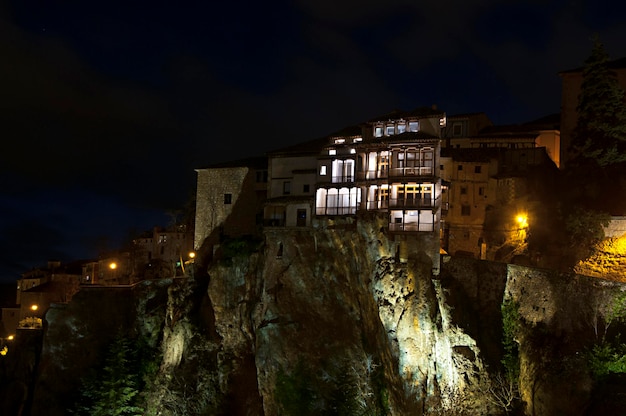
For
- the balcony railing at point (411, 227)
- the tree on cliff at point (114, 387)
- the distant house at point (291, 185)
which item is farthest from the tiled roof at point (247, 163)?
the tree on cliff at point (114, 387)

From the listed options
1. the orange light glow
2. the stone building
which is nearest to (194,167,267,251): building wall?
the stone building

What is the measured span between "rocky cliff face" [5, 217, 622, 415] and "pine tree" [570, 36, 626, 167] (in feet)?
44.5

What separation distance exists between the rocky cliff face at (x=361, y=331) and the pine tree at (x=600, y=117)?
44.5ft

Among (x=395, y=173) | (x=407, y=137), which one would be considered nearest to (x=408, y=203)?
(x=395, y=173)

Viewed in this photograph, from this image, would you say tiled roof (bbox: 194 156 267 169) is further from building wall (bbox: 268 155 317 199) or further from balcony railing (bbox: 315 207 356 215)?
balcony railing (bbox: 315 207 356 215)

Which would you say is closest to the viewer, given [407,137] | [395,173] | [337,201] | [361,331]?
[361,331]

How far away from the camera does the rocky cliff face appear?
123 feet

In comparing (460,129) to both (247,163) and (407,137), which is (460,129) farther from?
(247,163)

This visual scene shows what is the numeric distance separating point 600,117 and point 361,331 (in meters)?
25.8

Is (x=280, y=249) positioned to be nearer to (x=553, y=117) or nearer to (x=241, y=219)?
(x=241, y=219)

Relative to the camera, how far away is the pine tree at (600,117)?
152 ft

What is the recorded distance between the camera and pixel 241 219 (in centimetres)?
5506

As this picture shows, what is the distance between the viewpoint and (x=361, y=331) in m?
41.8

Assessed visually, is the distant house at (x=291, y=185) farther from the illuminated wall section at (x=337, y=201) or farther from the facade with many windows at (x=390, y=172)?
the facade with many windows at (x=390, y=172)
